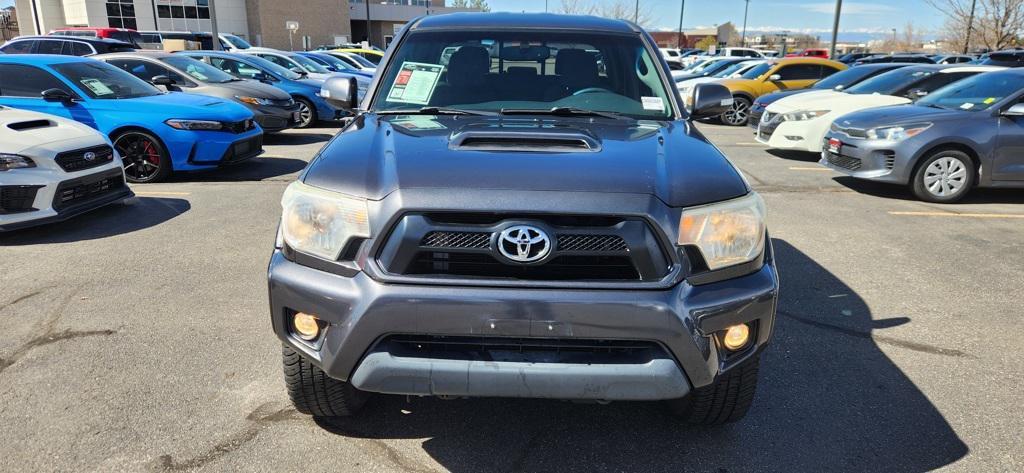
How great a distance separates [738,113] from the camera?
15.9 m

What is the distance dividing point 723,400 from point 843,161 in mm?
6653

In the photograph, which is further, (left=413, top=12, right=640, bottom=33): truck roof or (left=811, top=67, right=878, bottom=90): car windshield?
(left=811, top=67, right=878, bottom=90): car windshield

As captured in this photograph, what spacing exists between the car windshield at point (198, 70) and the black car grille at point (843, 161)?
948cm

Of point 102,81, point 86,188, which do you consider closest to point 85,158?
point 86,188

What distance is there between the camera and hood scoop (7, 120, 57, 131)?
6066mm

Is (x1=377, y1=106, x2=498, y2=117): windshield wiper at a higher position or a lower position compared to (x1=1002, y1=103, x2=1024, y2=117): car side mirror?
higher

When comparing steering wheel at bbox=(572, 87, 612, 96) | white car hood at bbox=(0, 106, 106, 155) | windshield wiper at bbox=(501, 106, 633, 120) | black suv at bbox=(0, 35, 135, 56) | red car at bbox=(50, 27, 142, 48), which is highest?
red car at bbox=(50, 27, 142, 48)

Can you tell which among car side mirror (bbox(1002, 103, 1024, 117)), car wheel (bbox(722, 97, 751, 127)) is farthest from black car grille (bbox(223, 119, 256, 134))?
car wheel (bbox(722, 97, 751, 127))

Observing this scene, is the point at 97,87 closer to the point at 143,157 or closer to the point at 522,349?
the point at 143,157

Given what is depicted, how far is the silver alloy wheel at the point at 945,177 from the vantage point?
7691mm

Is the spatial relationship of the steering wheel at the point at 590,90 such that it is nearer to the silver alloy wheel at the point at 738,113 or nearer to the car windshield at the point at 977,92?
the car windshield at the point at 977,92

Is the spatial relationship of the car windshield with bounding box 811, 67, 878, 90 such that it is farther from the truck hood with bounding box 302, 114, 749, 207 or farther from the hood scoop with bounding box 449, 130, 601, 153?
the hood scoop with bounding box 449, 130, 601, 153

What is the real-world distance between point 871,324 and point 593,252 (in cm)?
273

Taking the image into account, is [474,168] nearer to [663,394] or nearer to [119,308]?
[663,394]
